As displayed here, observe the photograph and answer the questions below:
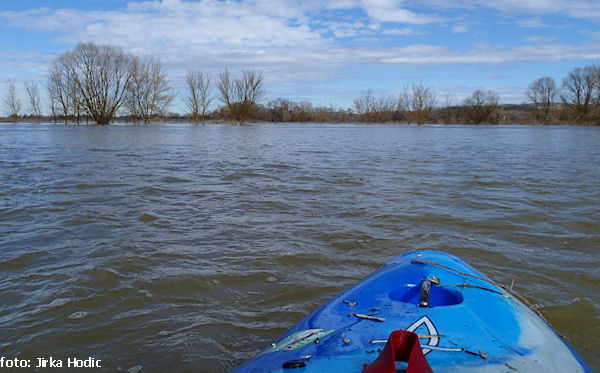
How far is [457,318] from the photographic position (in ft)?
6.77

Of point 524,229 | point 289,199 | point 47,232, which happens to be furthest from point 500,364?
point 289,199

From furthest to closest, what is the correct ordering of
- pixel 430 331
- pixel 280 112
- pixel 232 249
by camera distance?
pixel 280 112 < pixel 232 249 < pixel 430 331

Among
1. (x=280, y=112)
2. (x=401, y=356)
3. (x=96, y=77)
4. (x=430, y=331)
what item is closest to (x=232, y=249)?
(x=430, y=331)

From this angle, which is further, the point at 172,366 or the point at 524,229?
the point at 524,229

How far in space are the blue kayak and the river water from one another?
86 centimetres

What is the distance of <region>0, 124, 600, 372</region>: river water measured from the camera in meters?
3.00

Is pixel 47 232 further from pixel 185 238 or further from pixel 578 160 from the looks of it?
pixel 578 160

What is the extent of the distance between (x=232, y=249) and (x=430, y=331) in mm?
3062

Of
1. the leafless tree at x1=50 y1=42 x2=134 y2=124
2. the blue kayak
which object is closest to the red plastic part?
the blue kayak

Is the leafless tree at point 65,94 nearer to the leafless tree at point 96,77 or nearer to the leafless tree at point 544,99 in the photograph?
the leafless tree at point 96,77

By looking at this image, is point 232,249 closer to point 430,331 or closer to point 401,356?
point 430,331

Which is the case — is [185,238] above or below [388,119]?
below

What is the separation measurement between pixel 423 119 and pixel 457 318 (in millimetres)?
67853

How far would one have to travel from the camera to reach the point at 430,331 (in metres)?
1.95
